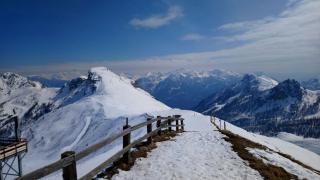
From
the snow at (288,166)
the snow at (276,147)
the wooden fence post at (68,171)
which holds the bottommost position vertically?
the snow at (276,147)

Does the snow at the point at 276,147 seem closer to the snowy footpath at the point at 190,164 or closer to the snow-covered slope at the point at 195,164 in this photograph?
the snow-covered slope at the point at 195,164

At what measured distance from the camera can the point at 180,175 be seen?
16094 mm

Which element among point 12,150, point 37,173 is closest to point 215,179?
point 37,173

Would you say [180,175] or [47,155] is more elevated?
[180,175]

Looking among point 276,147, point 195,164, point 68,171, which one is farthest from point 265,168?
point 276,147

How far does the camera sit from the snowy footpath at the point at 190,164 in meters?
16.1

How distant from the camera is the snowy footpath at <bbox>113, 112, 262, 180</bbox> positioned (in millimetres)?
16141

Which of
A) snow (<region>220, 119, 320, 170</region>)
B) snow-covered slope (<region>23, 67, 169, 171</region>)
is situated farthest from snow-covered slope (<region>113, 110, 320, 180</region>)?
snow-covered slope (<region>23, 67, 169, 171</region>)

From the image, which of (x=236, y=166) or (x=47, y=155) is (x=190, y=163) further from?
(x=47, y=155)

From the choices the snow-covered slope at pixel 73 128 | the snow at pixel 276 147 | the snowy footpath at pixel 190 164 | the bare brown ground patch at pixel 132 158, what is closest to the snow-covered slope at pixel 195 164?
the snowy footpath at pixel 190 164

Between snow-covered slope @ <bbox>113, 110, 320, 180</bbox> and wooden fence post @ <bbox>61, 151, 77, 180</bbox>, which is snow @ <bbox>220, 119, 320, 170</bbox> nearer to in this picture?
snow-covered slope @ <bbox>113, 110, 320, 180</bbox>

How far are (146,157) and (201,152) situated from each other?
4308 mm

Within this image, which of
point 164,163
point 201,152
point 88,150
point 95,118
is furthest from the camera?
point 95,118

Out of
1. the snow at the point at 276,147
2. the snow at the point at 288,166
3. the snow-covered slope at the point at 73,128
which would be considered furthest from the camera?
the snow-covered slope at the point at 73,128
